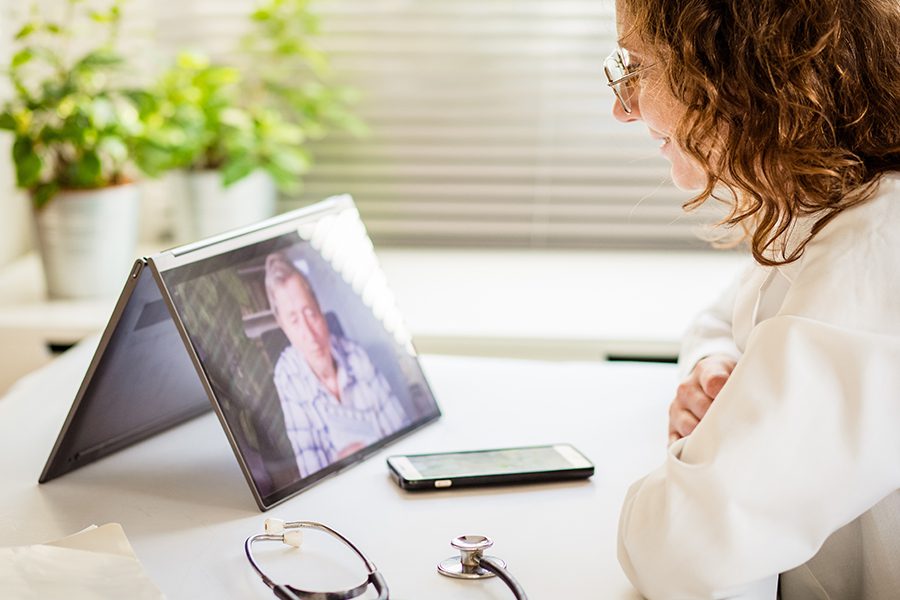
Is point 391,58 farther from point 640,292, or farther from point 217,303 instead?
point 217,303

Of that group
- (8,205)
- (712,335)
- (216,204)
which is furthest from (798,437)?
(8,205)

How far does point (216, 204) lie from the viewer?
2.07 meters

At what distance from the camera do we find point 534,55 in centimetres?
217

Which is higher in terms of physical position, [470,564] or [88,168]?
[88,168]

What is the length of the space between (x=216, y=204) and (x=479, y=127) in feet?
1.77

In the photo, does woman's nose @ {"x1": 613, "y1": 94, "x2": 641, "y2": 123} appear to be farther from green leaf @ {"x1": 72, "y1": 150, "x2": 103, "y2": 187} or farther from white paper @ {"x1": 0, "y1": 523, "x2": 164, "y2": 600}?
green leaf @ {"x1": 72, "y1": 150, "x2": 103, "y2": 187}

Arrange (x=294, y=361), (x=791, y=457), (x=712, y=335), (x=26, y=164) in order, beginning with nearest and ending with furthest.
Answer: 1. (x=791, y=457)
2. (x=294, y=361)
3. (x=712, y=335)
4. (x=26, y=164)

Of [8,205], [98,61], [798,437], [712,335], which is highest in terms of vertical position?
[98,61]

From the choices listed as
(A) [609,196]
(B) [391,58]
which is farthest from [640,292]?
(B) [391,58]

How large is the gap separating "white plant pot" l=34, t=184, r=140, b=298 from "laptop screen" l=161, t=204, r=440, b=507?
0.79 metres

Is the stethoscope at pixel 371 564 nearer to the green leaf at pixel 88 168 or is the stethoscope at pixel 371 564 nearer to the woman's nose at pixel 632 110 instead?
the woman's nose at pixel 632 110

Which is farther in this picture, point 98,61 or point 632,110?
point 98,61

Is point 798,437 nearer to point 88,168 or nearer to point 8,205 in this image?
point 88,168

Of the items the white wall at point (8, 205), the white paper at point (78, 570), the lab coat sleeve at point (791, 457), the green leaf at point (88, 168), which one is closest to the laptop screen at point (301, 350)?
the white paper at point (78, 570)
